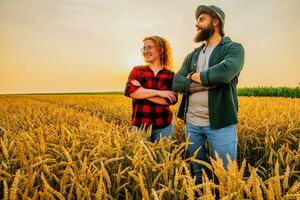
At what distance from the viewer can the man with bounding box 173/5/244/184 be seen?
2.86 meters

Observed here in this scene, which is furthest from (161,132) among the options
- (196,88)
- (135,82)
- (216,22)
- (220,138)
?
(216,22)

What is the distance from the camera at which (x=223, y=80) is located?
2.82 metres

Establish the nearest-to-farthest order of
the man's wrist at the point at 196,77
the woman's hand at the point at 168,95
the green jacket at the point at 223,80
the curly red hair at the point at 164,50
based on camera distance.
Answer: the green jacket at the point at 223,80 < the man's wrist at the point at 196,77 < the woman's hand at the point at 168,95 < the curly red hair at the point at 164,50

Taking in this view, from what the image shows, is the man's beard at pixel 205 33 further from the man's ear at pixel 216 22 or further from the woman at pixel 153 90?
the woman at pixel 153 90

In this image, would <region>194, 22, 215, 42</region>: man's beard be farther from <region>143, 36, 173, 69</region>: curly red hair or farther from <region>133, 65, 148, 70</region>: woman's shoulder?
<region>133, 65, 148, 70</region>: woman's shoulder

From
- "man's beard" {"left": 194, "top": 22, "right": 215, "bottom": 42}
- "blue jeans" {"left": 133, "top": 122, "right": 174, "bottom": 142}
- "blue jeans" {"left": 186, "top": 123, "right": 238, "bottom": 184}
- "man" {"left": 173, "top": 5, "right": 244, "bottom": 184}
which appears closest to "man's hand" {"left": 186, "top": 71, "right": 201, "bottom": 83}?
"man" {"left": 173, "top": 5, "right": 244, "bottom": 184}

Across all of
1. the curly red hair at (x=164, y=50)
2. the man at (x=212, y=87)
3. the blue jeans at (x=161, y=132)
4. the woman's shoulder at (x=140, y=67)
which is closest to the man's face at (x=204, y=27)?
the man at (x=212, y=87)

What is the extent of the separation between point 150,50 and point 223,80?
3.62ft

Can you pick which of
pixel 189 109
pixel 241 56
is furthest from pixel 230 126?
pixel 241 56

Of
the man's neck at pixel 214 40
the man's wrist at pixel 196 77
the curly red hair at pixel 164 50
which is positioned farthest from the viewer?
the curly red hair at pixel 164 50

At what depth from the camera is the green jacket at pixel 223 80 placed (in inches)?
111

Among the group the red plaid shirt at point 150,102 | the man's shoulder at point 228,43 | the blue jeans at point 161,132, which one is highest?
the man's shoulder at point 228,43

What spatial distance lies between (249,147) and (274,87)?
3929 centimetres

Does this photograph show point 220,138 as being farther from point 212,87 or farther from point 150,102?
point 150,102
